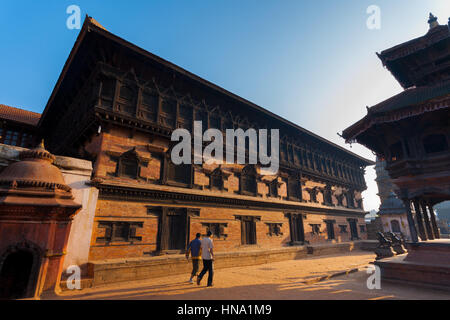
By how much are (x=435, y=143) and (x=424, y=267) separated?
4.41 metres

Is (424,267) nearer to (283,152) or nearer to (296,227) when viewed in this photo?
(296,227)

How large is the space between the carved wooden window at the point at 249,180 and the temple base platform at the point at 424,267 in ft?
29.8

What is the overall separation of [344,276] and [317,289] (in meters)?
3.11

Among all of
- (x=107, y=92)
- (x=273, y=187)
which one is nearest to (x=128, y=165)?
(x=107, y=92)

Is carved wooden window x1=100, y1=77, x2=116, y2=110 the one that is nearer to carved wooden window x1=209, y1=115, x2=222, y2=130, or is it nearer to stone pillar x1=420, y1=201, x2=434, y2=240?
carved wooden window x1=209, y1=115, x2=222, y2=130

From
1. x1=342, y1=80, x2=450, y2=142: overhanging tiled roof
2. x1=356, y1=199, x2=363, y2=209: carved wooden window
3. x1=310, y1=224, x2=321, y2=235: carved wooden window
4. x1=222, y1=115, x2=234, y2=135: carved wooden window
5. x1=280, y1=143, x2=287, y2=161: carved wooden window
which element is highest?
x1=222, y1=115, x2=234, y2=135: carved wooden window

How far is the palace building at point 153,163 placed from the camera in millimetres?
10195

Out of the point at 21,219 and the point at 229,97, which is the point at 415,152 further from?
the point at 21,219

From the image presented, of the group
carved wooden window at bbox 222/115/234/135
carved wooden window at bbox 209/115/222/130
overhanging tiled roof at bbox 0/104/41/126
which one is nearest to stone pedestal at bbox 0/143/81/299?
carved wooden window at bbox 209/115/222/130
